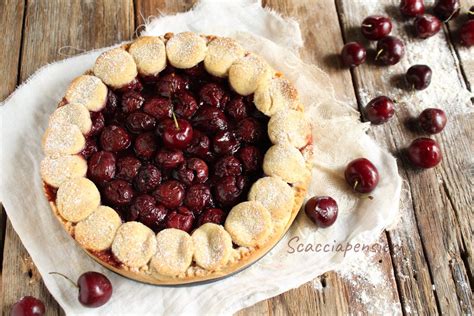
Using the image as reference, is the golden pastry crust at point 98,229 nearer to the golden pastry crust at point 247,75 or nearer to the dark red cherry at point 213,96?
the dark red cherry at point 213,96

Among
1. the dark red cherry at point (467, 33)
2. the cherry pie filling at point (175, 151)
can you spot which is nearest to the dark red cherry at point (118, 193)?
the cherry pie filling at point (175, 151)

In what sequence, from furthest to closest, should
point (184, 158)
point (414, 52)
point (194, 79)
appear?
point (414, 52)
point (194, 79)
point (184, 158)

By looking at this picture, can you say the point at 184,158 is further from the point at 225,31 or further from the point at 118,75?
the point at 225,31

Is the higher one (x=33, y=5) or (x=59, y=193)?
(x=33, y=5)

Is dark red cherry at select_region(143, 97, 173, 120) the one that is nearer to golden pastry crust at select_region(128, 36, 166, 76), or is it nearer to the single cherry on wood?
golden pastry crust at select_region(128, 36, 166, 76)

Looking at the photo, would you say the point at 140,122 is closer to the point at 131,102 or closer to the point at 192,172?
the point at 131,102

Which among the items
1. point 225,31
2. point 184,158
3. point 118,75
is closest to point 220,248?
point 184,158
